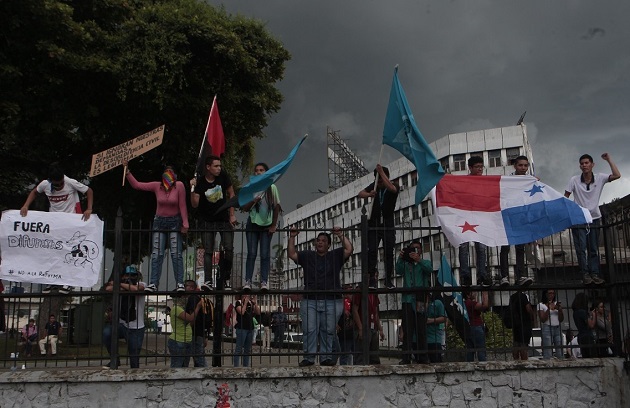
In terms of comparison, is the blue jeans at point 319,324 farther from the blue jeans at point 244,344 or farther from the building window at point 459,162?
the building window at point 459,162

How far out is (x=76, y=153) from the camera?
17859 millimetres

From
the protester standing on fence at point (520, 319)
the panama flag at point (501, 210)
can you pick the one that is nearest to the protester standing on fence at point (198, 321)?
the panama flag at point (501, 210)

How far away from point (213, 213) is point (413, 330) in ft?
10.7

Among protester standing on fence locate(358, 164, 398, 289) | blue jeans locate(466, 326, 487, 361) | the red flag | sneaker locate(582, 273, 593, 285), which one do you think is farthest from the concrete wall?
the red flag

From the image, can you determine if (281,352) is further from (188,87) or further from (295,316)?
(188,87)

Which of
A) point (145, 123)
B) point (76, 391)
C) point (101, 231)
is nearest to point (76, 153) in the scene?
point (145, 123)

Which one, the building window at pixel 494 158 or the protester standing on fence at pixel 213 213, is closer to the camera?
the protester standing on fence at pixel 213 213

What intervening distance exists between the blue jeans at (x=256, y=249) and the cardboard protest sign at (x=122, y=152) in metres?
1.81

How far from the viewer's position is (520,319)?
→ 334 inches

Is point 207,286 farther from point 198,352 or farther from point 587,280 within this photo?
point 587,280

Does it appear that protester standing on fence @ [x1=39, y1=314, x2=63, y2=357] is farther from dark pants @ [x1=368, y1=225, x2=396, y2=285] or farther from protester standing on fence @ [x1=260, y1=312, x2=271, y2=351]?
dark pants @ [x1=368, y1=225, x2=396, y2=285]

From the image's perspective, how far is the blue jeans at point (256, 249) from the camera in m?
→ 8.14

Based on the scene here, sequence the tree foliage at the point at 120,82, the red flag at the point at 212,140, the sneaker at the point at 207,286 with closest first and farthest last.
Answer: the sneaker at the point at 207,286 → the red flag at the point at 212,140 → the tree foliage at the point at 120,82

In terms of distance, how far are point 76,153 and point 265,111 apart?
578 centimetres
